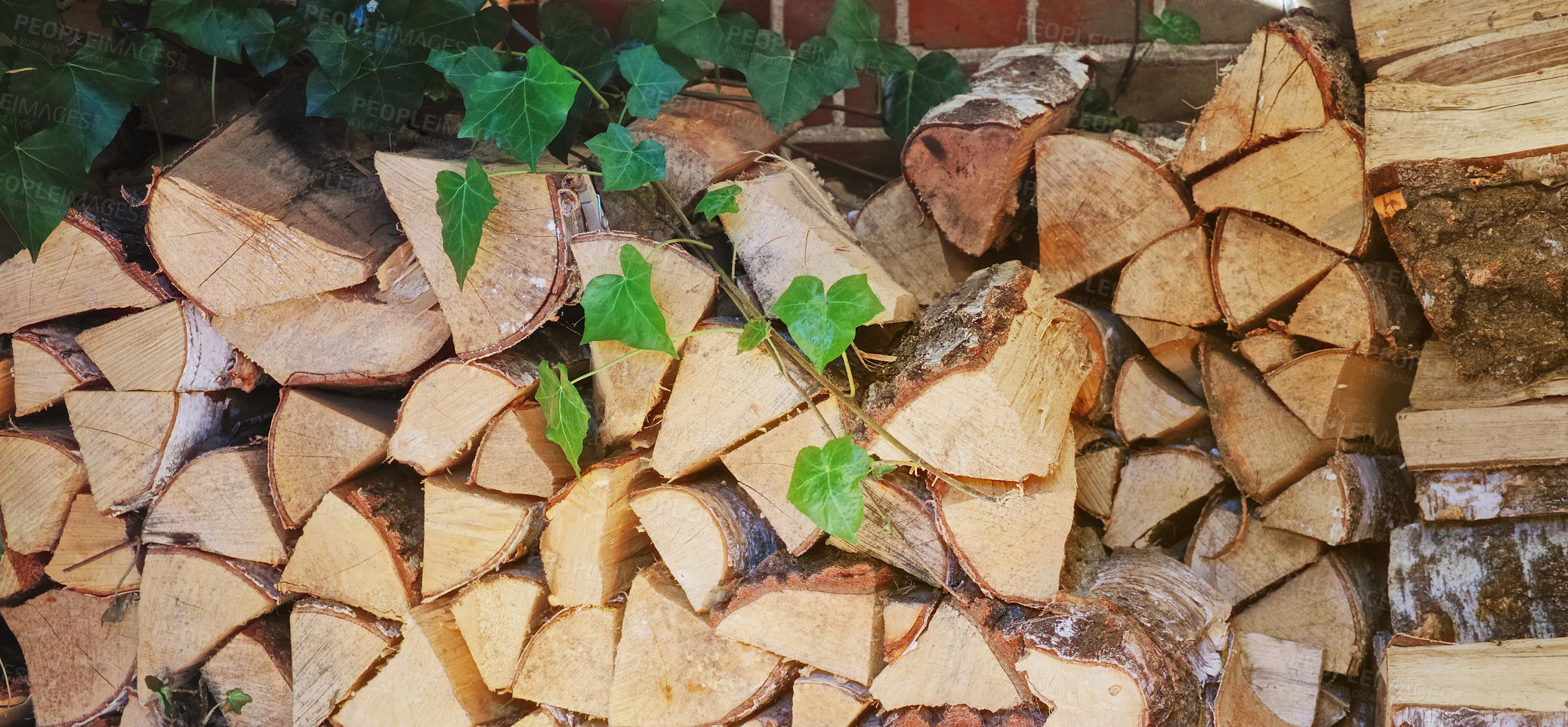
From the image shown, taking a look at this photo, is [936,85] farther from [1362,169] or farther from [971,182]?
[1362,169]

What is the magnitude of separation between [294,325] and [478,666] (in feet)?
1.87

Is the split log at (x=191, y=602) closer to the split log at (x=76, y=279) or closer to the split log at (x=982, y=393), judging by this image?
the split log at (x=76, y=279)

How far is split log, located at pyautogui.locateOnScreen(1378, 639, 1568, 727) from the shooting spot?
981 mm

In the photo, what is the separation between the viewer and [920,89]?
1.49 metres

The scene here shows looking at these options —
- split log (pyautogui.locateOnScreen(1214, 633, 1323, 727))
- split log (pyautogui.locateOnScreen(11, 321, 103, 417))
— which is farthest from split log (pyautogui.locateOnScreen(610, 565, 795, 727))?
split log (pyautogui.locateOnScreen(11, 321, 103, 417))

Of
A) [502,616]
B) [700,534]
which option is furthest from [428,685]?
[700,534]

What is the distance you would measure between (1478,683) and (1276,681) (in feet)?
0.74

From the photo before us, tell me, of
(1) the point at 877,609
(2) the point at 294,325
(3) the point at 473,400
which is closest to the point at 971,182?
(1) the point at 877,609

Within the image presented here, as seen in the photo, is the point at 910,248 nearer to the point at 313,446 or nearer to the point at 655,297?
the point at 655,297

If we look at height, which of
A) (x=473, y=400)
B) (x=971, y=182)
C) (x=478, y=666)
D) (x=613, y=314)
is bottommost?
(x=478, y=666)

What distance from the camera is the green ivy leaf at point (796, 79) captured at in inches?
52.0

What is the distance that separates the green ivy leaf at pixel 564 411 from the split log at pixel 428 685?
1.34ft

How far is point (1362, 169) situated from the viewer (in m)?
1.11

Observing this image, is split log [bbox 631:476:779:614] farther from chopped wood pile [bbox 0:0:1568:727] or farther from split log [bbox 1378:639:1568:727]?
split log [bbox 1378:639:1568:727]
